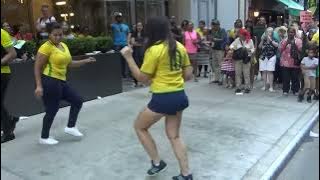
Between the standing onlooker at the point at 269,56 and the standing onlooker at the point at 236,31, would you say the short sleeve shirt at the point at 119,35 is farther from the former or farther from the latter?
the standing onlooker at the point at 269,56

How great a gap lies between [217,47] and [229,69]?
1.03m

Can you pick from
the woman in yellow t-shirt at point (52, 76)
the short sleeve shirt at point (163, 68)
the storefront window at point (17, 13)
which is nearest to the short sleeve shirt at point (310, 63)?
the woman in yellow t-shirt at point (52, 76)

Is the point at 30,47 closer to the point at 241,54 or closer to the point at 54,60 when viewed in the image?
the point at 54,60

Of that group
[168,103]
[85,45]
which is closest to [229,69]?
[85,45]

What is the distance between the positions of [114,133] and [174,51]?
9.01 feet

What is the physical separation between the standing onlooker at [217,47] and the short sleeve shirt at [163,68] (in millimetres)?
7674

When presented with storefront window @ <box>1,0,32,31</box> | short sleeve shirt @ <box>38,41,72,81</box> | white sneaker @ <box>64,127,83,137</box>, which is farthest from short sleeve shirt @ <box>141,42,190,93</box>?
storefront window @ <box>1,0,32,31</box>

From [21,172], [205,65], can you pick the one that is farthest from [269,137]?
[205,65]

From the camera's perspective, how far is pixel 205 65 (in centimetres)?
1401

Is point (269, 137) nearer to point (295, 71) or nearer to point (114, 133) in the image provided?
point (114, 133)

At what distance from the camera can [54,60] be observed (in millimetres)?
6215

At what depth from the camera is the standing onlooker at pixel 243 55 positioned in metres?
11.2

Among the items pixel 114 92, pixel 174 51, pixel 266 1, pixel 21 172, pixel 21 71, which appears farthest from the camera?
pixel 266 1

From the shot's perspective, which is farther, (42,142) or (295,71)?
(295,71)
